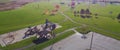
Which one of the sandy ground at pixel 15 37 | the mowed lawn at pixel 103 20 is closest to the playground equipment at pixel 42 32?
the sandy ground at pixel 15 37

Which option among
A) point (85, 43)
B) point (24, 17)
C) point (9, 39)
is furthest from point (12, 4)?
point (85, 43)

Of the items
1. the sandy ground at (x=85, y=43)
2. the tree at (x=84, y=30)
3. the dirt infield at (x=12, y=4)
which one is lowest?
the sandy ground at (x=85, y=43)

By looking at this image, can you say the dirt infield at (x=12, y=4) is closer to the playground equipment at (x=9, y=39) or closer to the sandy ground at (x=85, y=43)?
the playground equipment at (x=9, y=39)

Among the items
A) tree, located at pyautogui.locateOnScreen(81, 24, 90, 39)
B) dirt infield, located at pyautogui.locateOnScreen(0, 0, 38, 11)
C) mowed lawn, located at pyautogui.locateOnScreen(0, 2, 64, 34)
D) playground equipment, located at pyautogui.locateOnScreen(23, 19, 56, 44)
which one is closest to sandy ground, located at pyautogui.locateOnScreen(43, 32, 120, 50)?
tree, located at pyautogui.locateOnScreen(81, 24, 90, 39)

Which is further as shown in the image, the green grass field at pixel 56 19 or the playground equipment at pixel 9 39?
the green grass field at pixel 56 19

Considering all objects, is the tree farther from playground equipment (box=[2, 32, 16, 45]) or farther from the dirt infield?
the dirt infield
